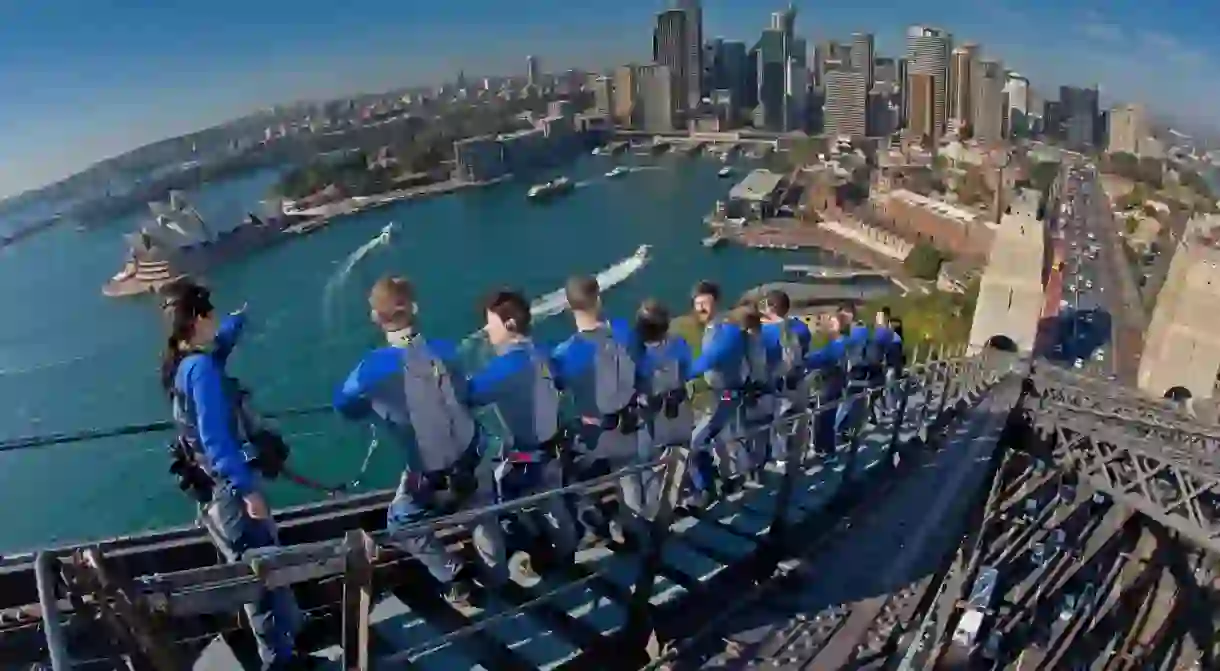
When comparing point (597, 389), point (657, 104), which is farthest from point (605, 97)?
point (597, 389)

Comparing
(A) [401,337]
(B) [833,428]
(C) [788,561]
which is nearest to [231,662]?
(A) [401,337]

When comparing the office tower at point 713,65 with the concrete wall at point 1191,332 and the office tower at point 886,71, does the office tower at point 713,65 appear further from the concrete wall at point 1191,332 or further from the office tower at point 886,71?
the concrete wall at point 1191,332

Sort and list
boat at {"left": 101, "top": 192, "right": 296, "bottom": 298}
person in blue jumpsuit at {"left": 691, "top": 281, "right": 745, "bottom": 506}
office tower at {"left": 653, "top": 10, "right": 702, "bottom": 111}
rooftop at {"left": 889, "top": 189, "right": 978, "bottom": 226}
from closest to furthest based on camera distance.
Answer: person in blue jumpsuit at {"left": 691, "top": 281, "right": 745, "bottom": 506} < boat at {"left": 101, "top": 192, "right": 296, "bottom": 298} < rooftop at {"left": 889, "top": 189, "right": 978, "bottom": 226} < office tower at {"left": 653, "top": 10, "right": 702, "bottom": 111}

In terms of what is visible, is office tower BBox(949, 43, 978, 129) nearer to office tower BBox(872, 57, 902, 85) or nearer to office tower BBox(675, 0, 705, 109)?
office tower BBox(872, 57, 902, 85)

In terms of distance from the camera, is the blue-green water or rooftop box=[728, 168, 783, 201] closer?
the blue-green water

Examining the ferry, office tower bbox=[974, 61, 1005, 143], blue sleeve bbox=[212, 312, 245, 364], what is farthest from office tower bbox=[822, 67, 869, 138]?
blue sleeve bbox=[212, 312, 245, 364]

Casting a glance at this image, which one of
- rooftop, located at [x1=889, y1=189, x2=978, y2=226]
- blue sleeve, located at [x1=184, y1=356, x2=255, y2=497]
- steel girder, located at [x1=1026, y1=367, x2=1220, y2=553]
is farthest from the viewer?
rooftop, located at [x1=889, y1=189, x2=978, y2=226]

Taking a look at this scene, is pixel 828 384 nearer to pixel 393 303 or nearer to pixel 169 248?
pixel 393 303

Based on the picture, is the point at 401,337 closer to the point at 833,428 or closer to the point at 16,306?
the point at 833,428
